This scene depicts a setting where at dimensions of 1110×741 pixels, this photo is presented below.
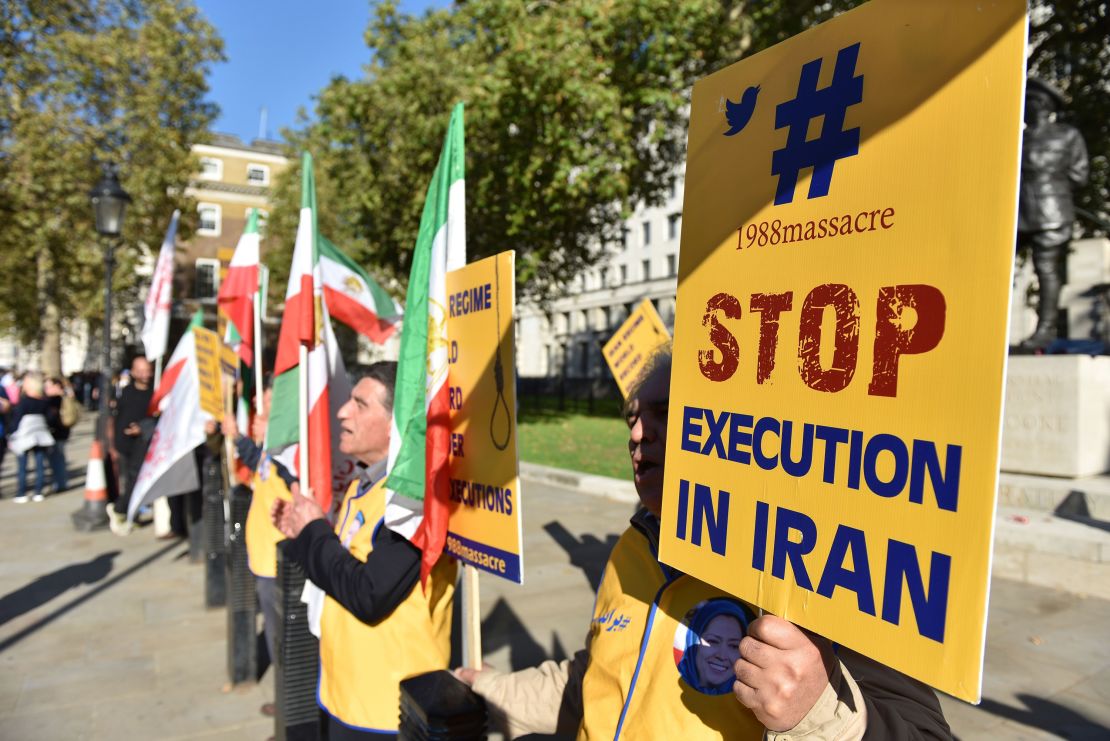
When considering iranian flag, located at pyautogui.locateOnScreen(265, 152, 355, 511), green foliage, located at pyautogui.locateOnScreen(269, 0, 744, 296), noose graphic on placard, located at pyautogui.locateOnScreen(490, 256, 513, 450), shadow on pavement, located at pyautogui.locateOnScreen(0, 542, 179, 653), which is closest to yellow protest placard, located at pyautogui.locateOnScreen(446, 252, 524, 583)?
noose graphic on placard, located at pyautogui.locateOnScreen(490, 256, 513, 450)

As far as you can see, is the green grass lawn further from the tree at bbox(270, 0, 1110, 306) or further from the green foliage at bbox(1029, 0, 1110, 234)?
the green foliage at bbox(1029, 0, 1110, 234)

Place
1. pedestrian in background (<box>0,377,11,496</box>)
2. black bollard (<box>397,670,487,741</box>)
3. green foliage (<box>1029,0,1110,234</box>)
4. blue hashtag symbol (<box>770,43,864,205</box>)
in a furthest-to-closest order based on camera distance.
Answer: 1. green foliage (<box>1029,0,1110,234</box>)
2. pedestrian in background (<box>0,377,11,496</box>)
3. black bollard (<box>397,670,487,741</box>)
4. blue hashtag symbol (<box>770,43,864,205</box>)

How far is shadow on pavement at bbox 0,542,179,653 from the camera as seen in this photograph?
18.4ft

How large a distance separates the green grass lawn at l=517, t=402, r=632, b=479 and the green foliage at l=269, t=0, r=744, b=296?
3859 millimetres

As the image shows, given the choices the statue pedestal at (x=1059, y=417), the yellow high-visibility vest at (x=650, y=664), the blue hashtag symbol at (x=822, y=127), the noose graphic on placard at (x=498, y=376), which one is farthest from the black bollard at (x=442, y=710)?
the statue pedestal at (x=1059, y=417)

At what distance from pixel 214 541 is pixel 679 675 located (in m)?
5.52

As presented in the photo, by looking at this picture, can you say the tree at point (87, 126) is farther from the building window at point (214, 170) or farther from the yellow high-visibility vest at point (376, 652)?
the yellow high-visibility vest at point (376, 652)

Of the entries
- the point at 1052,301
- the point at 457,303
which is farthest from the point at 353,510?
the point at 1052,301

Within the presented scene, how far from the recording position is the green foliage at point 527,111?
46.5 ft

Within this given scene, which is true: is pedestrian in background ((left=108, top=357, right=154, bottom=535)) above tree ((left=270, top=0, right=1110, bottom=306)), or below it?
Result: below

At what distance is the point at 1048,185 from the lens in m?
8.55

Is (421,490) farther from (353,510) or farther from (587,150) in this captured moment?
(587,150)

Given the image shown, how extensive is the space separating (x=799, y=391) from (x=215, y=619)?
6084 mm

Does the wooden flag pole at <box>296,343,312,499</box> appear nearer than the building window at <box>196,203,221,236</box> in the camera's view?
Yes
